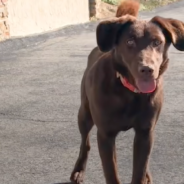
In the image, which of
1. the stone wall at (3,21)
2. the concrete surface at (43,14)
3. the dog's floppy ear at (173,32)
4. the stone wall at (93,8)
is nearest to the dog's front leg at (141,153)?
the dog's floppy ear at (173,32)

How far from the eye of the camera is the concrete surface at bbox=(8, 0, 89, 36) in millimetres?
12000

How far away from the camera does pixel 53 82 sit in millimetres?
8461

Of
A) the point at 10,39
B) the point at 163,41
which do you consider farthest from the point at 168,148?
the point at 10,39

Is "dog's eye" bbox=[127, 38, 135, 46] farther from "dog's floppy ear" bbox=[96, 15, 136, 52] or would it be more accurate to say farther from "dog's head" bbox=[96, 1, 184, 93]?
"dog's floppy ear" bbox=[96, 15, 136, 52]

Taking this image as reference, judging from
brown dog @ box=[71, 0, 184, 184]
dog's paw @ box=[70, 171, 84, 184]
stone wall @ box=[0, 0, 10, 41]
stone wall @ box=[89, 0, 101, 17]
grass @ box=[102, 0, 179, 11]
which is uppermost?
brown dog @ box=[71, 0, 184, 184]

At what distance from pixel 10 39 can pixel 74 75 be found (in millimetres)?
2934

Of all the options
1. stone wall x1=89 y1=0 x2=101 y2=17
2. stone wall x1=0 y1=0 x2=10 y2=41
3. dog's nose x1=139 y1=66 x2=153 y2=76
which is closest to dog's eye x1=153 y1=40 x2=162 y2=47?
dog's nose x1=139 y1=66 x2=153 y2=76

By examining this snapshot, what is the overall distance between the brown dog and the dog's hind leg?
0.29m

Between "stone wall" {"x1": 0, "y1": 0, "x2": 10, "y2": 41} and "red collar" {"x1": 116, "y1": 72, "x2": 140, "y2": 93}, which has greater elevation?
"red collar" {"x1": 116, "y1": 72, "x2": 140, "y2": 93}

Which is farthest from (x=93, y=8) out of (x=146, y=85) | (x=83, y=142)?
(x=146, y=85)

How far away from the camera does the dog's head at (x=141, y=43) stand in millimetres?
3832

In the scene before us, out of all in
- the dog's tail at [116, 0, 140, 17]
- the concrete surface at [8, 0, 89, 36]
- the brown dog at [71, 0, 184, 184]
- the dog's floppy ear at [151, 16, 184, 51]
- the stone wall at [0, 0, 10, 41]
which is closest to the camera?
the brown dog at [71, 0, 184, 184]

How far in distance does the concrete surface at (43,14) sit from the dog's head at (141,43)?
7.91m

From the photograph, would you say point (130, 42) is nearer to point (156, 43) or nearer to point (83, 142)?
point (156, 43)
